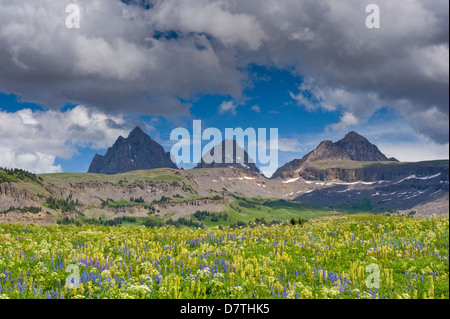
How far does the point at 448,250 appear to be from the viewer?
666 inches

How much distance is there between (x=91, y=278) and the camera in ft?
38.7

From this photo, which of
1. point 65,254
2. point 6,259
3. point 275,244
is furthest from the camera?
point 275,244

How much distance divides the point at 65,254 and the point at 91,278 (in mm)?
5468
